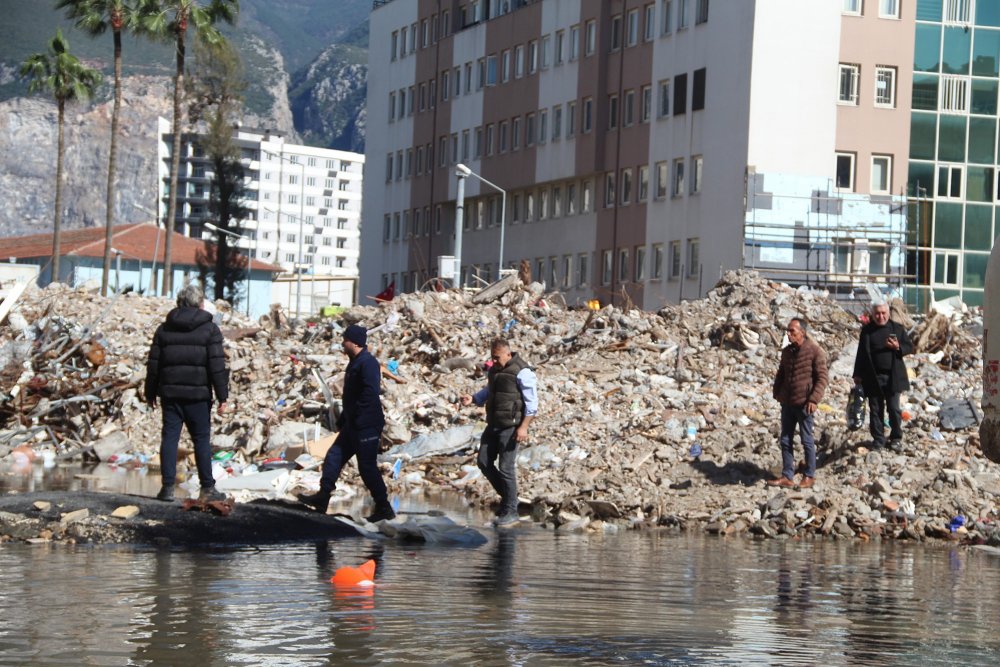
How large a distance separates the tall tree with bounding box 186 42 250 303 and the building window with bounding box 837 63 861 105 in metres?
44.0

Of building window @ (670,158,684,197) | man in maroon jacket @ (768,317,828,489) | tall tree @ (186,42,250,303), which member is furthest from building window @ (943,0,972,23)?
man in maroon jacket @ (768,317,828,489)

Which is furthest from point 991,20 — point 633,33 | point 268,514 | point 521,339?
point 268,514

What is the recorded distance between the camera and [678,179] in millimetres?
70188

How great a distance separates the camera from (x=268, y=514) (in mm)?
15500

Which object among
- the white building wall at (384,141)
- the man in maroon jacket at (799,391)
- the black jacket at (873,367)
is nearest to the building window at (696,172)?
the white building wall at (384,141)

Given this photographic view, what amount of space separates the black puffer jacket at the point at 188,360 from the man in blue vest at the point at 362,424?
1.40 metres

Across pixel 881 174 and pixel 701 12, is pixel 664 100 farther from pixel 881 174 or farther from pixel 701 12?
pixel 881 174

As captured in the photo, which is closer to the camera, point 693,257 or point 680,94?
point 693,257

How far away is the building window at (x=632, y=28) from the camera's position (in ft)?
239

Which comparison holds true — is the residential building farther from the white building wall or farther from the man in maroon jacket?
the man in maroon jacket

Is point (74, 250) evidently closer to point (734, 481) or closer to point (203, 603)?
point (734, 481)

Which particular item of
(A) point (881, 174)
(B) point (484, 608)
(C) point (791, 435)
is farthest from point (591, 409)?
(A) point (881, 174)

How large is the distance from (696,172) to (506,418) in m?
51.5

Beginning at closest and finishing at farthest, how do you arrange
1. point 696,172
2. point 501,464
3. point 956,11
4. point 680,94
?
point 501,464
point 956,11
point 696,172
point 680,94
